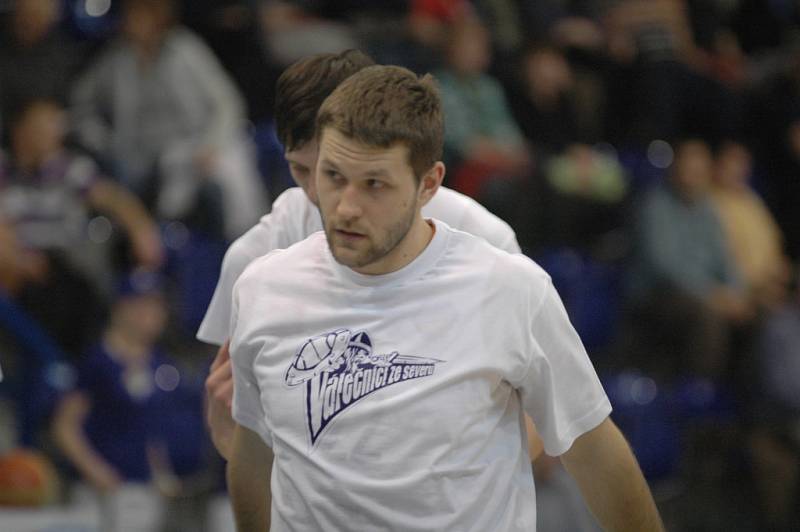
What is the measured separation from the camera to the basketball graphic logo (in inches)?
113

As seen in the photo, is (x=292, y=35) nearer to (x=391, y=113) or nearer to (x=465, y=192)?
(x=465, y=192)

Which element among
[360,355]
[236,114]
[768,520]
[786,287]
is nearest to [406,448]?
[360,355]

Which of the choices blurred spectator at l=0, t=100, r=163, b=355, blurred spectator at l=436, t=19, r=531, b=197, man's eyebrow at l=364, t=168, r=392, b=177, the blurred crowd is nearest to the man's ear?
man's eyebrow at l=364, t=168, r=392, b=177

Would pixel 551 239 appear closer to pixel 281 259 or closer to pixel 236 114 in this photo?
pixel 236 114

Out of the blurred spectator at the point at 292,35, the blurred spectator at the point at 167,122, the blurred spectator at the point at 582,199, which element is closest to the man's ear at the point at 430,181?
the blurred spectator at the point at 167,122

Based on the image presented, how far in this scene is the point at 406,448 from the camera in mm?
2758

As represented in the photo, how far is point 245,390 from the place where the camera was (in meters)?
3.06

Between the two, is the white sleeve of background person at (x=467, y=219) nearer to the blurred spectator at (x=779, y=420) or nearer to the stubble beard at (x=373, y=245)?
the stubble beard at (x=373, y=245)

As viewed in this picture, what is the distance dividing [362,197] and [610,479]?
826 mm

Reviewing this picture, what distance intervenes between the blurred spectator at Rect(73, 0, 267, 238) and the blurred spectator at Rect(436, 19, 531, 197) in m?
1.37

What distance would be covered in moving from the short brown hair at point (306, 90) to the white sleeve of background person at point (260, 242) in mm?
246

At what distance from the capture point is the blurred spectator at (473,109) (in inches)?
339

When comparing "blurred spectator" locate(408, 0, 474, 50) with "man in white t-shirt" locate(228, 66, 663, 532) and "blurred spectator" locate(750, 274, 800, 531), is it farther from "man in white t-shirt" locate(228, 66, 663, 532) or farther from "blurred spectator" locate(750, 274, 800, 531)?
"man in white t-shirt" locate(228, 66, 663, 532)

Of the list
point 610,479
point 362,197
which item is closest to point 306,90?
point 362,197
